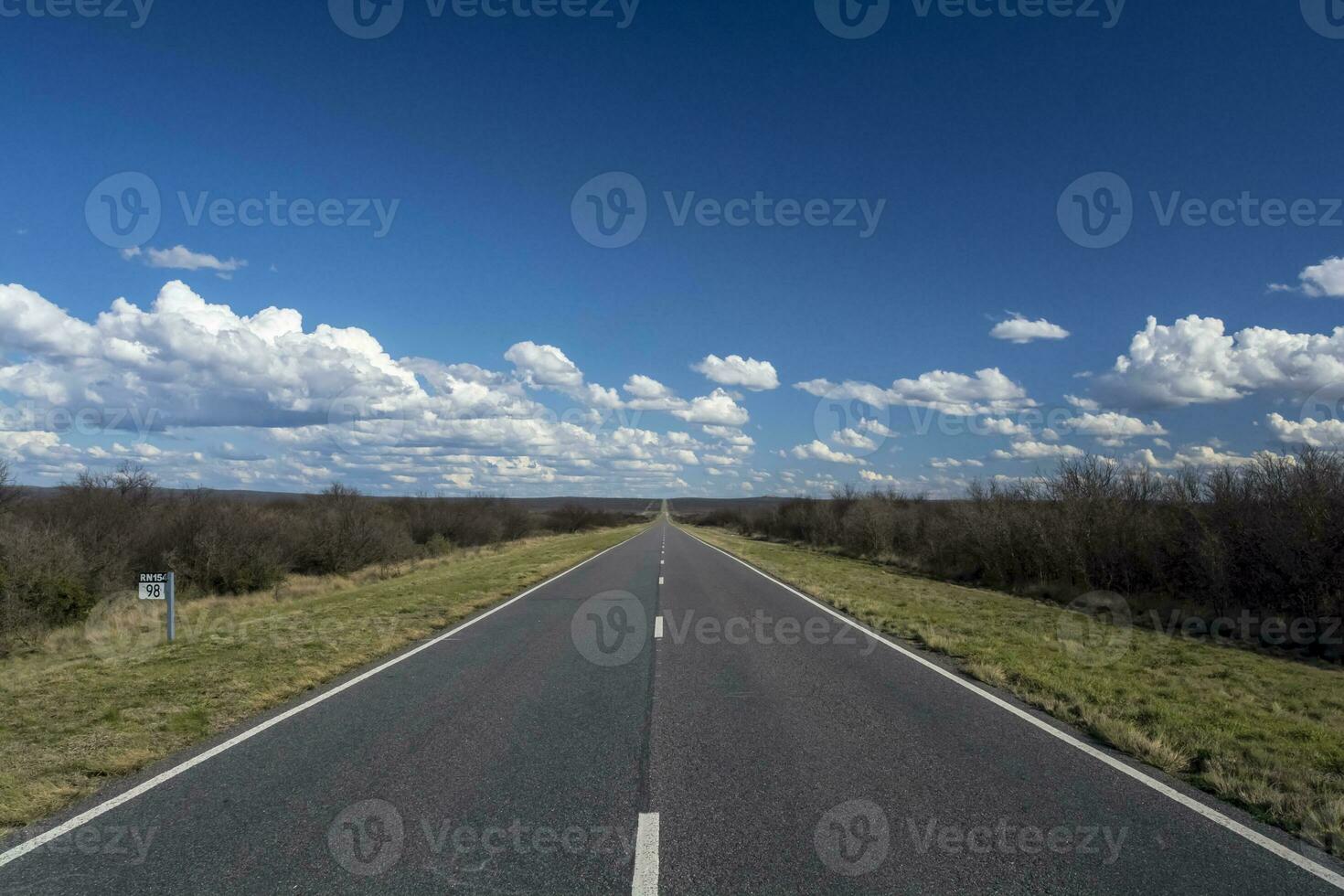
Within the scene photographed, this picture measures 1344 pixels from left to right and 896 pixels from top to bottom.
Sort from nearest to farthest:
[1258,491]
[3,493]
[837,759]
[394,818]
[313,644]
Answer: [394,818] < [837,759] < [313,644] < [1258,491] < [3,493]

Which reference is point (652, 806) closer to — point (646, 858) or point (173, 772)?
point (646, 858)

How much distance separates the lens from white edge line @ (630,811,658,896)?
4.25 metres

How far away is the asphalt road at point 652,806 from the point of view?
14.7 feet

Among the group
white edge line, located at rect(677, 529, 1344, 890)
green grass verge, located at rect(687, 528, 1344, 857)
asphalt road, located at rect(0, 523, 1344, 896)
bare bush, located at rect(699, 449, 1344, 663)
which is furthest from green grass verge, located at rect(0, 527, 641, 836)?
bare bush, located at rect(699, 449, 1344, 663)

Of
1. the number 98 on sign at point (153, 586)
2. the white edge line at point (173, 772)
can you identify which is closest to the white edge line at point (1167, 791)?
the white edge line at point (173, 772)

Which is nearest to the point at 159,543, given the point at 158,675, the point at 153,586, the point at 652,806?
the point at 153,586

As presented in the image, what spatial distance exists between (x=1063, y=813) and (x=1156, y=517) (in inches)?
820

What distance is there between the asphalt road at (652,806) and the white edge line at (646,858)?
21 millimetres

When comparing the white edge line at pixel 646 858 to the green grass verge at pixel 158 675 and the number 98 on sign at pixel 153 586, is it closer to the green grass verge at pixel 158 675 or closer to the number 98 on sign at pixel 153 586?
the green grass verge at pixel 158 675

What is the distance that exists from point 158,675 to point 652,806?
27.4 ft

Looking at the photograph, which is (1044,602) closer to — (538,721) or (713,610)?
(713,610)

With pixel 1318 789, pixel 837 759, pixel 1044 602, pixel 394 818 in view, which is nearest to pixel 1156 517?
pixel 1044 602

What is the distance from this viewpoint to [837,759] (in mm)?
6637

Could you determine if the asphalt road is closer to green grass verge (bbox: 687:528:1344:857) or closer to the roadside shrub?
green grass verge (bbox: 687:528:1344:857)
